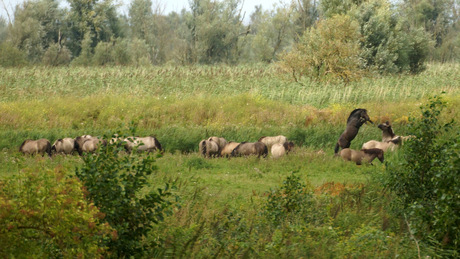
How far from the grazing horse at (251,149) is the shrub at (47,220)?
11021 millimetres

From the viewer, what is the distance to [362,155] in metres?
14.9

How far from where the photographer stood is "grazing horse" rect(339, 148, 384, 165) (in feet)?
48.0

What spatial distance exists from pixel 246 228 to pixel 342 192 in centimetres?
374

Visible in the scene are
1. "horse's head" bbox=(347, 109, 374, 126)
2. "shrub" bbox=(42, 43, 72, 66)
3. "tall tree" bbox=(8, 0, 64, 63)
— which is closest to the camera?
"horse's head" bbox=(347, 109, 374, 126)

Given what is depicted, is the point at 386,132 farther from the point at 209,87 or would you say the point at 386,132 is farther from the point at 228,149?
the point at 209,87

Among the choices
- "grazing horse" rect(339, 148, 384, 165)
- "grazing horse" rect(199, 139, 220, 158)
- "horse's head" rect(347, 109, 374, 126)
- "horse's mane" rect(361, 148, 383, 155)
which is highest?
"horse's head" rect(347, 109, 374, 126)

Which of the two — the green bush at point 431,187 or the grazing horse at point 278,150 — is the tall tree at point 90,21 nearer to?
the grazing horse at point 278,150

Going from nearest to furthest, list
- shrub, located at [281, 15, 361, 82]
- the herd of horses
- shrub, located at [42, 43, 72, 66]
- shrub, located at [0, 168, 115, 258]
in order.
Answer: shrub, located at [0, 168, 115, 258]
the herd of horses
shrub, located at [281, 15, 361, 82]
shrub, located at [42, 43, 72, 66]

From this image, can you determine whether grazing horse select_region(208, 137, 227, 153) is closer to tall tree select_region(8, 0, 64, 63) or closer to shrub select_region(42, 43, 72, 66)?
shrub select_region(42, 43, 72, 66)

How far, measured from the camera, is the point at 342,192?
10.5 m

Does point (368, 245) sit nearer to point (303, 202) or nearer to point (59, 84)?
point (303, 202)

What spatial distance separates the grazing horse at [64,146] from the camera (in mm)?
16125

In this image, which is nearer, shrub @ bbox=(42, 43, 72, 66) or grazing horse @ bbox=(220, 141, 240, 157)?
grazing horse @ bbox=(220, 141, 240, 157)

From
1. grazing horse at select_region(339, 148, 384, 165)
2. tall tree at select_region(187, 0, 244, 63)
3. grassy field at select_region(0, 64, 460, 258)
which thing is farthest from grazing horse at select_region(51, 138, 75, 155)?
tall tree at select_region(187, 0, 244, 63)
